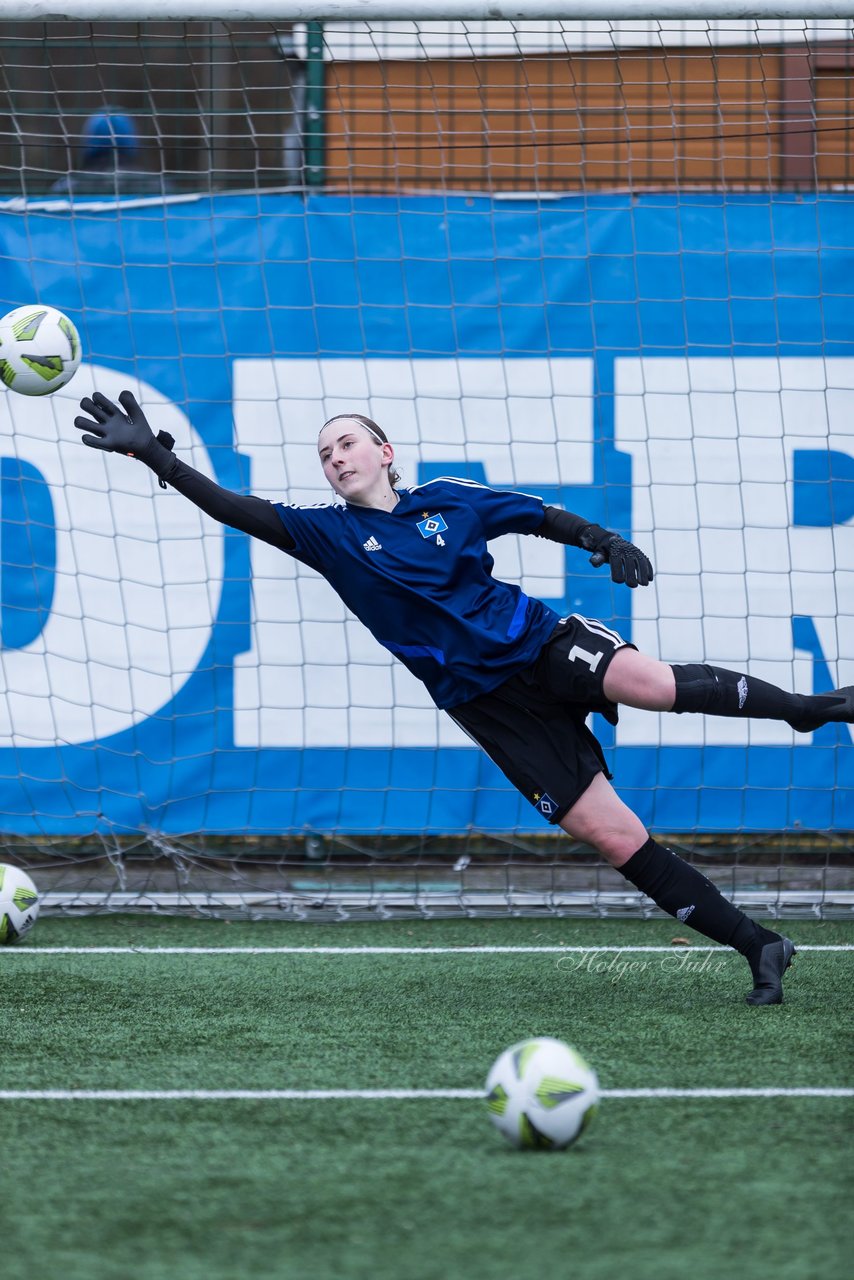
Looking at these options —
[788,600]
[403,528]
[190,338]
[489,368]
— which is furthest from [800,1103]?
[190,338]

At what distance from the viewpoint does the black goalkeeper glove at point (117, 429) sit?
4.23m

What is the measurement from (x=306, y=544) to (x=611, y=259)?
258 cm

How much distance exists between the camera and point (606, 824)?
433 centimetres

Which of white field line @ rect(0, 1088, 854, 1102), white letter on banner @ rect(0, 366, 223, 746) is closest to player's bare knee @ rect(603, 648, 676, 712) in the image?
white field line @ rect(0, 1088, 854, 1102)

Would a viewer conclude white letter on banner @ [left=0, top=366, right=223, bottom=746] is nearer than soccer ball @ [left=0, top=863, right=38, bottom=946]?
No

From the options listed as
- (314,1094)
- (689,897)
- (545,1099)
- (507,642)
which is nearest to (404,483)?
(507,642)

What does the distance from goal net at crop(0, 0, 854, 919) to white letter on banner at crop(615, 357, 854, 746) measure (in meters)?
0.01

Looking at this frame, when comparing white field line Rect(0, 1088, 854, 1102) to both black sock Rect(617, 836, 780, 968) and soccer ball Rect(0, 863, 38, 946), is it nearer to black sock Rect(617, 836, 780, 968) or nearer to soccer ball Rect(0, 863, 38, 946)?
black sock Rect(617, 836, 780, 968)

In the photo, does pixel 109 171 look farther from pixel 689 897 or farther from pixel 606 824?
pixel 689 897

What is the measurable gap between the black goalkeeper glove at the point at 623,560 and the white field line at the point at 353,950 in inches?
63.9

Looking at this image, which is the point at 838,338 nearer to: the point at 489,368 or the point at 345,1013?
the point at 489,368

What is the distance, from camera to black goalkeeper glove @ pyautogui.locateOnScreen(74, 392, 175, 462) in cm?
A: 423

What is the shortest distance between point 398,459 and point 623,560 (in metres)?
2.31

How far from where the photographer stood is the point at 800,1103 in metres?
3.31
